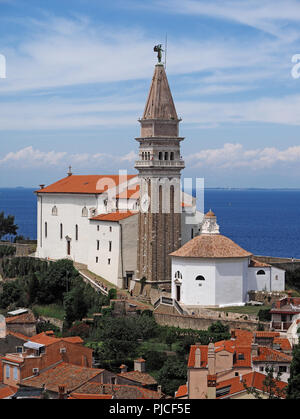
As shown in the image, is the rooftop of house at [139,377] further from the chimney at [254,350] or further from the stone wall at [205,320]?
the stone wall at [205,320]

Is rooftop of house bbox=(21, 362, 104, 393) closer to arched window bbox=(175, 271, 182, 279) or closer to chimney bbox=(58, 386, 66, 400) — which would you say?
chimney bbox=(58, 386, 66, 400)

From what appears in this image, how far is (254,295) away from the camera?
154 feet

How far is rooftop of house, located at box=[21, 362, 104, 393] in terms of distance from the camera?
32.2 m

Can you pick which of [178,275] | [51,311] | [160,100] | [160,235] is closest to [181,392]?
[178,275]

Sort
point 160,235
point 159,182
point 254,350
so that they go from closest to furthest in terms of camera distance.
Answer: point 254,350
point 159,182
point 160,235

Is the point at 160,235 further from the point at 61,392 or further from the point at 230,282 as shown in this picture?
the point at 61,392

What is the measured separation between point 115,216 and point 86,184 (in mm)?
8122

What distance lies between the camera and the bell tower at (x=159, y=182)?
49219 millimetres

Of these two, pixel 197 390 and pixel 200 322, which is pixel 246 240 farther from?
pixel 197 390

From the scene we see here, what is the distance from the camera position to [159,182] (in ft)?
163

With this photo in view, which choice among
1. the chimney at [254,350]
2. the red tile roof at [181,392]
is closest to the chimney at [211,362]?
the red tile roof at [181,392]

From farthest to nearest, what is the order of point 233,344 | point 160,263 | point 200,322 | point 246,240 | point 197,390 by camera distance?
point 246,240
point 160,263
point 200,322
point 233,344
point 197,390
